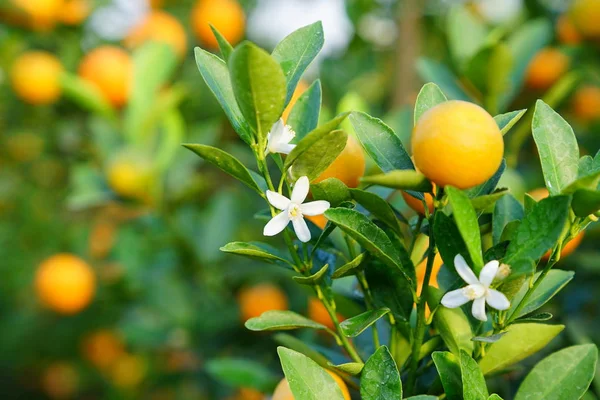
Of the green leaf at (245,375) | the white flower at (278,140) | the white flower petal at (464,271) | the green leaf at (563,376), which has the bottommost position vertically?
the green leaf at (245,375)

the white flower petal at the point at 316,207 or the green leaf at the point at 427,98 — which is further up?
the green leaf at the point at 427,98

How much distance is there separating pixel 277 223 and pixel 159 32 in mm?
1242

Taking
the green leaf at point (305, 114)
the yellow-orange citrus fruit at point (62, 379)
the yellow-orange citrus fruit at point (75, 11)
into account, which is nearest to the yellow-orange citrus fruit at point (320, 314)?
the green leaf at point (305, 114)

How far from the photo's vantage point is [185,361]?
1.50 m

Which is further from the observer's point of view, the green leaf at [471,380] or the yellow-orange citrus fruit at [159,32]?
the yellow-orange citrus fruit at [159,32]

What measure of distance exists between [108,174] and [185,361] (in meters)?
0.48

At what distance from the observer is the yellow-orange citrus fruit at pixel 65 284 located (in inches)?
62.3

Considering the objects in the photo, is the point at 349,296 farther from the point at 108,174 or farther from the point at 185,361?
the point at 185,361

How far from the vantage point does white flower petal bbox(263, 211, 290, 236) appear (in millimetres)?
500

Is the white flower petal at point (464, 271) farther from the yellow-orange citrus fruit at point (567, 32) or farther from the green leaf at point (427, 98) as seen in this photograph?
the yellow-orange citrus fruit at point (567, 32)

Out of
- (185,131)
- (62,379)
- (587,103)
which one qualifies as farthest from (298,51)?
(62,379)

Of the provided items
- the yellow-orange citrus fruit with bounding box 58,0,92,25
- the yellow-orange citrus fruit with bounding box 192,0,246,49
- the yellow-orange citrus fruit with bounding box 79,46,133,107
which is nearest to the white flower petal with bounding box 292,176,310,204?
the yellow-orange citrus fruit with bounding box 79,46,133,107

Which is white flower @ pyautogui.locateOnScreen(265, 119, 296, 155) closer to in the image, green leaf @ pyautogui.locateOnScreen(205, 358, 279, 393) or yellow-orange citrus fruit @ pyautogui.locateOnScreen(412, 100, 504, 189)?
yellow-orange citrus fruit @ pyautogui.locateOnScreen(412, 100, 504, 189)

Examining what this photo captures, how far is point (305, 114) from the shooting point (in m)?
0.59
